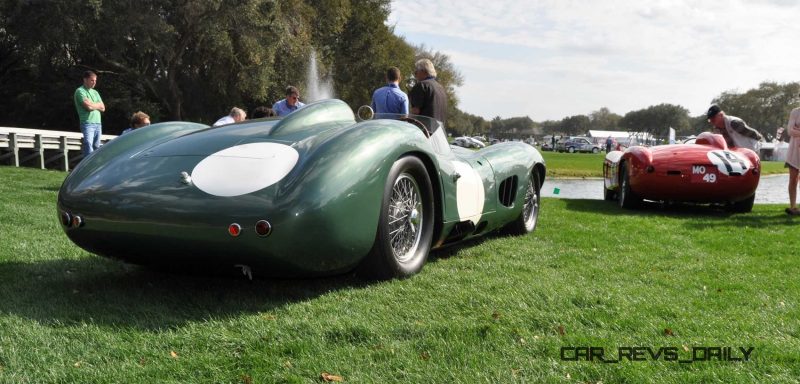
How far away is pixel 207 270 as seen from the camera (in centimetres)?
352

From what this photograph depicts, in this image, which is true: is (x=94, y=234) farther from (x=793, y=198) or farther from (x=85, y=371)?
(x=793, y=198)

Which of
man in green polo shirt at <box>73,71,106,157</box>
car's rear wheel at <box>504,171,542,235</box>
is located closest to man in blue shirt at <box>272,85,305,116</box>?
man in green polo shirt at <box>73,71,106,157</box>

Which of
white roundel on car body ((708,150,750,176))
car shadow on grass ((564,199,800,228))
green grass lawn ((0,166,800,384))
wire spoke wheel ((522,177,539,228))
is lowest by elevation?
car shadow on grass ((564,199,800,228))

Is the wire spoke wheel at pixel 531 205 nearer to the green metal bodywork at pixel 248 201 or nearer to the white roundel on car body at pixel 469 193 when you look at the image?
the white roundel on car body at pixel 469 193

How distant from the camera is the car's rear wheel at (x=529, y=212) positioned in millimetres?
6152

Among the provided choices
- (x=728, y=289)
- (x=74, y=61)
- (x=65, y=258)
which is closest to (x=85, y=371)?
(x=65, y=258)

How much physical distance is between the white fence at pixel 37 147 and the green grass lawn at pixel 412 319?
1109 centimetres

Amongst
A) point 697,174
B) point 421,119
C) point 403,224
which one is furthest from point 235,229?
point 697,174

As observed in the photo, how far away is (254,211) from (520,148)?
11.4ft

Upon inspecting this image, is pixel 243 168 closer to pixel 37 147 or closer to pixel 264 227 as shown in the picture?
pixel 264 227

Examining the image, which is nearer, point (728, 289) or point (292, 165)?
point (292, 165)

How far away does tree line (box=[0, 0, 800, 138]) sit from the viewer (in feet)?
75.2

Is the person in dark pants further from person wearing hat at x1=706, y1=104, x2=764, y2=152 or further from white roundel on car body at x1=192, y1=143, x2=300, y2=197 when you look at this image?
person wearing hat at x1=706, y1=104, x2=764, y2=152

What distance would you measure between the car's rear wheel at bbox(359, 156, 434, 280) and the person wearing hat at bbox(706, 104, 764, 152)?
6459 millimetres
